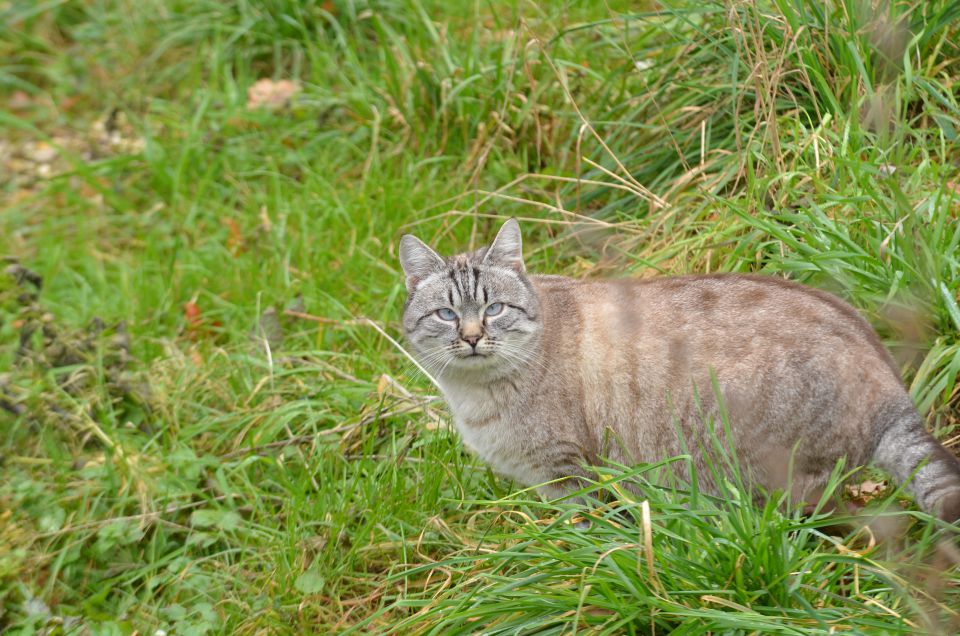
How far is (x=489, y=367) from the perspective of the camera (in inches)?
175

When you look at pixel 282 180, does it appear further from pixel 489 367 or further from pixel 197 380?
pixel 489 367

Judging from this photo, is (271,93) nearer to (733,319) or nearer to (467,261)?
(467,261)

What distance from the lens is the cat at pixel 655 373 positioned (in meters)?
3.86

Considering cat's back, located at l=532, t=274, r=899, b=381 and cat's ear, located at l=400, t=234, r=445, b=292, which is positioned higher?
cat's ear, located at l=400, t=234, r=445, b=292

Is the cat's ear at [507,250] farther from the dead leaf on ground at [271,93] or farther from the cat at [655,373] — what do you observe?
the dead leaf on ground at [271,93]

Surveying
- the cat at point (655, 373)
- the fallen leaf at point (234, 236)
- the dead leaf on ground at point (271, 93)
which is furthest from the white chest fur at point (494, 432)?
the dead leaf on ground at point (271, 93)

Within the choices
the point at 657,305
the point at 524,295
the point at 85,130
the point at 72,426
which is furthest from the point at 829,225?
the point at 85,130

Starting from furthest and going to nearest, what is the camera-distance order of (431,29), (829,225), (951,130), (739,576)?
(431,29) < (951,130) < (829,225) < (739,576)

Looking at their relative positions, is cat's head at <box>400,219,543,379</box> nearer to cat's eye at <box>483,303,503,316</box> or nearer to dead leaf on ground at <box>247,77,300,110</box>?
cat's eye at <box>483,303,503,316</box>

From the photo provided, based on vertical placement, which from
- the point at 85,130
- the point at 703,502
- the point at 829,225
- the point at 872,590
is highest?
the point at 85,130

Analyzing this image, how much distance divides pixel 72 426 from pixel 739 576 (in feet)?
11.7

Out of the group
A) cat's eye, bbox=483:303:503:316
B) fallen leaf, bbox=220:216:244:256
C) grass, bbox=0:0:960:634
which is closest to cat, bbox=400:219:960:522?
cat's eye, bbox=483:303:503:316

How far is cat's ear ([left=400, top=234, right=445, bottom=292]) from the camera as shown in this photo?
4688 mm

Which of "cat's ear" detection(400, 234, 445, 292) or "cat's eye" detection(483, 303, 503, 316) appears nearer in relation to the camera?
"cat's eye" detection(483, 303, 503, 316)
